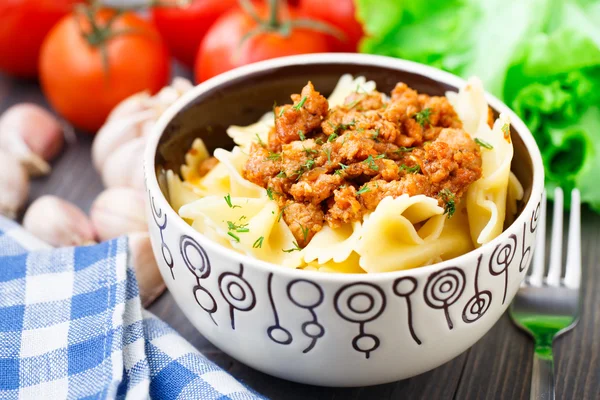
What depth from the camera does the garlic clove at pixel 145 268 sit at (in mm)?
2924

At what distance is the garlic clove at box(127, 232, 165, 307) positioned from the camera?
2.92m

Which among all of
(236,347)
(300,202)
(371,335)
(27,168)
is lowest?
(27,168)

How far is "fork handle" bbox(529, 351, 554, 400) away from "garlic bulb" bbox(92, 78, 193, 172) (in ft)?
7.22

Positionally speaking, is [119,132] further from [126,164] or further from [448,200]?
[448,200]

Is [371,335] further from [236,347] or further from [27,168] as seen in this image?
[27,168]

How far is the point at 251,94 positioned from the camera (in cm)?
287

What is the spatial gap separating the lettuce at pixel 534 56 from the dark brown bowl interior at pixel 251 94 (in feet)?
2.73

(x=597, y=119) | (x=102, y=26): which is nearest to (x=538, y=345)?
(x=597, y=119)

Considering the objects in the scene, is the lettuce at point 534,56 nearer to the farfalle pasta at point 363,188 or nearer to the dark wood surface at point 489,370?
the dark wood surface at point 489,370

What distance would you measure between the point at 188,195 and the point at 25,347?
79 centimetres

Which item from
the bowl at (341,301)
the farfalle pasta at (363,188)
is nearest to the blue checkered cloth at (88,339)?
the bowl at (341,301)

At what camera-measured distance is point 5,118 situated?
3902mm

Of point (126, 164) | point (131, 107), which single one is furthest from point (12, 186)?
point (131, 107)

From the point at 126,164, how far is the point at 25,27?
167cm
